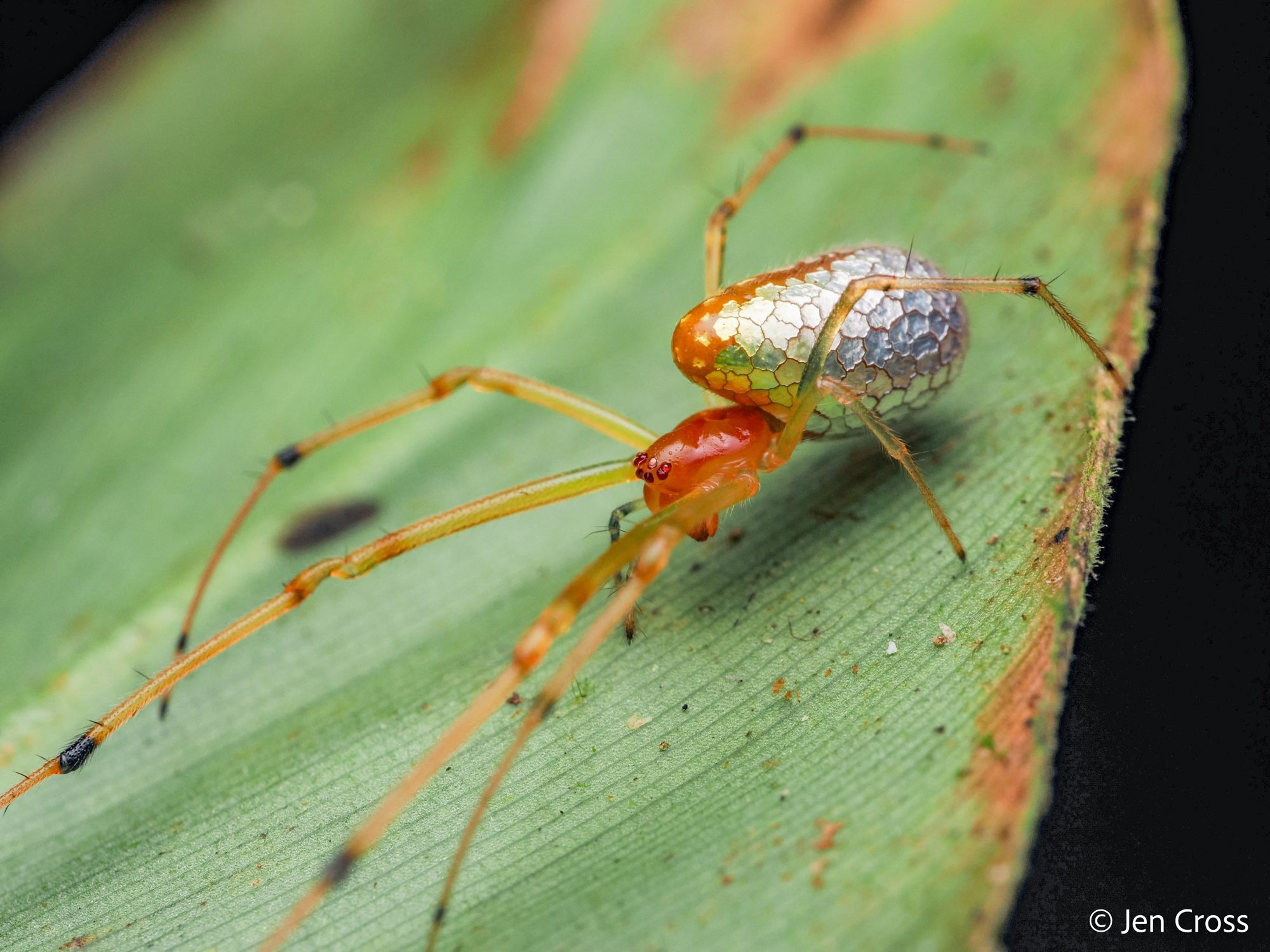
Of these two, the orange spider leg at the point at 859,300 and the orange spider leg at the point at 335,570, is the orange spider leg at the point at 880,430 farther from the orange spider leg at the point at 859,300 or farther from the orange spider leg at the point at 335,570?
the orange spider leg at the point at 335,570

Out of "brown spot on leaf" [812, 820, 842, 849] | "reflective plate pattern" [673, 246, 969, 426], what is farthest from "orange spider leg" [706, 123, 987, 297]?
"brown spot on leaf" [812, 820, 842, 849]

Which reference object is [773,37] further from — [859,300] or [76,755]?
[76,755]

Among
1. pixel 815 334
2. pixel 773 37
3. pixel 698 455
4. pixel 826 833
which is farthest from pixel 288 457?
pixel 773 37

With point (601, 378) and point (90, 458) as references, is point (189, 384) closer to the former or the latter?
point (90, 458)

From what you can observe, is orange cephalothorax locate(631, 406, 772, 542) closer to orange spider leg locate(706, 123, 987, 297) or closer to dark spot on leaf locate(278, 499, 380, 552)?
orange spider leg locate(706, 123, 987, 297)

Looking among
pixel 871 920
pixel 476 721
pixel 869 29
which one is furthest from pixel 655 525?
pixel 869 29
